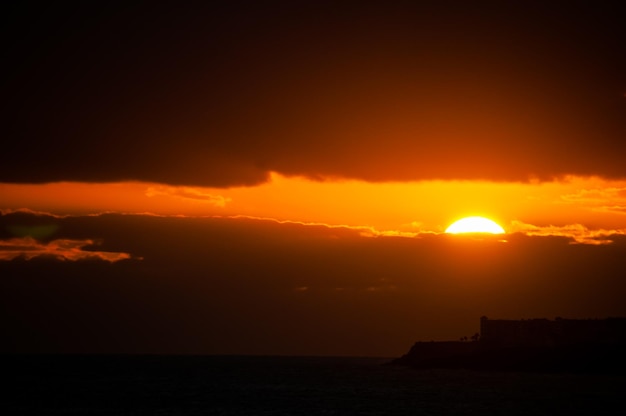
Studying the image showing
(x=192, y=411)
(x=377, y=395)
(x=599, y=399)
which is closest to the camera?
(x=192, y=411)

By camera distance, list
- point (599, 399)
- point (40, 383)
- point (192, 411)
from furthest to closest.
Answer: point (40, 383) < point (599, 399) < point (192, 411)

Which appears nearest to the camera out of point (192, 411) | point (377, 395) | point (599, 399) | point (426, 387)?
point (192, 411)

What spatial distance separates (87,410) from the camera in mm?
118750

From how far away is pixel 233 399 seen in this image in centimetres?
13738

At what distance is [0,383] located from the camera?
190625 mm

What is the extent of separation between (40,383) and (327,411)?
307 ft

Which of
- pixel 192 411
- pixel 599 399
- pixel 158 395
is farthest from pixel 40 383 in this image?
pixel 599 399

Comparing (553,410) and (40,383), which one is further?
(40,383)

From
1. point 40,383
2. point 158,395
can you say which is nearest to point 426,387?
point 158,395

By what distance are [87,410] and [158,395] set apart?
2980 cm

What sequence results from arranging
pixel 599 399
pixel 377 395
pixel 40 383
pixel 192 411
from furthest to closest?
pixel 40 383, pixel 377 395, pixel 599 399, pixel 192 411

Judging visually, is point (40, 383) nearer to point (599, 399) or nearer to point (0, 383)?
point (0, 383)

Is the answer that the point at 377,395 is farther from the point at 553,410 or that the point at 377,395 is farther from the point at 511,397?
the point at 553,410

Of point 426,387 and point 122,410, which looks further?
point 426,387
